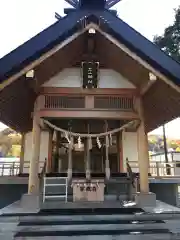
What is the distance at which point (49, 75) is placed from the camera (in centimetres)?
634

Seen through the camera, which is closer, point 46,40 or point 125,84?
point 46,40

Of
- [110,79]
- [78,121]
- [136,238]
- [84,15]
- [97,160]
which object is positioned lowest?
[136,238]

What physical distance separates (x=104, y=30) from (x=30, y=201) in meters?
4.89

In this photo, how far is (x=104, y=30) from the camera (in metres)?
5.37

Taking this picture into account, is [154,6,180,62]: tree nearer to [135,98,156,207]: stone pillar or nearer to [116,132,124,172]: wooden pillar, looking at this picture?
[116,132,124,172]: wooden pillar

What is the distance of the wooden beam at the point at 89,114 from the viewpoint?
19.6ft

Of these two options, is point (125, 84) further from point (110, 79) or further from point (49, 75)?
point (49, 75)

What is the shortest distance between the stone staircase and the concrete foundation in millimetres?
1081

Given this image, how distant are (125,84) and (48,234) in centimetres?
476

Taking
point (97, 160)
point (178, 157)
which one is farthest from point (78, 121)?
point (178, 157)

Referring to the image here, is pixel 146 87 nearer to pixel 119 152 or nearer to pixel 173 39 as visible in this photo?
pixel 119 152

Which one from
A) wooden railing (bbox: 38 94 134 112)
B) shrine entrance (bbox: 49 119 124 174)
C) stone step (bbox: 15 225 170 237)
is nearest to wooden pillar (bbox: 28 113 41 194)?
wooden railing (bbox: 38 94 134 112)

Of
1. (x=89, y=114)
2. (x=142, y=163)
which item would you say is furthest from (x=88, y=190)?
(x=89, y=114)

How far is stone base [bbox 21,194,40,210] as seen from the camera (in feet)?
17.1
